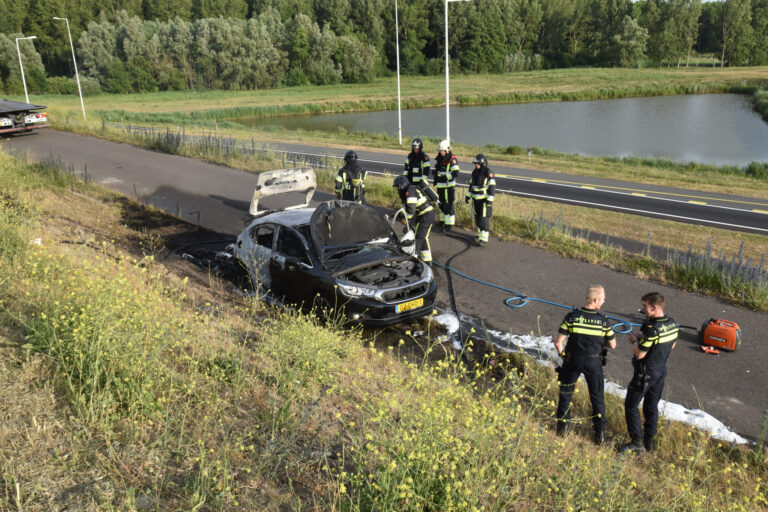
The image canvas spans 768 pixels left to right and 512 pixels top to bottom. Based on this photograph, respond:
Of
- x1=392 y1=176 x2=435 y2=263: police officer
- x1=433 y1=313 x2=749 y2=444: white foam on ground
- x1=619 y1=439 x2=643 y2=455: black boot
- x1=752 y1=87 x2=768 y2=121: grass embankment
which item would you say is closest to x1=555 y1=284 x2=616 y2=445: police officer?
x1=619 y1=439 x2=643 y2=455: black boot

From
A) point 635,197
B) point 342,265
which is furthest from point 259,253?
point 635,197

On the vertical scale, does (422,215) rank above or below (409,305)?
above

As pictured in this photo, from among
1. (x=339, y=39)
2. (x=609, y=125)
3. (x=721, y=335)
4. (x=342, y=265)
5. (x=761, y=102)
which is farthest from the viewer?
(x=339, y=39)

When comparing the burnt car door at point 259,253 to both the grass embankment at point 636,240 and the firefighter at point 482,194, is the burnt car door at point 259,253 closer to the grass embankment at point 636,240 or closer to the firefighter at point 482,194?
the firefighter at point 482,194

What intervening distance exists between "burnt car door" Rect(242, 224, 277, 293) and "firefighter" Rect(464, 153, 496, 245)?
4457 mm

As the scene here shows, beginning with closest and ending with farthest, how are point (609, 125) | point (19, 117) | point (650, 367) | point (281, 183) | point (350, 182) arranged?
point (650, 367)
point (281, 183)
point (350, 182)
point (19, 117)
point (609, 125)

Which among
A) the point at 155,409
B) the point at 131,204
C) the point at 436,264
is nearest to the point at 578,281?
the point at 436,264

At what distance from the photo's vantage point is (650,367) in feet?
17.5

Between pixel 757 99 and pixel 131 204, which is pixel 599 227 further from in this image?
pixel 757 99

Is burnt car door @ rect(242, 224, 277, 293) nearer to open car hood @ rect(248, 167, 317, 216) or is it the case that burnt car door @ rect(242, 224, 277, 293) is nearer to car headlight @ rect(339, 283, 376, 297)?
car headlight @ rect(339, 283, 376, 297)

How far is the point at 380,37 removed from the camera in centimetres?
9888

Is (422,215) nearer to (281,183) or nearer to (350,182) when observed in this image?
(350,182)

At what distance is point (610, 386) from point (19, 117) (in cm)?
2658

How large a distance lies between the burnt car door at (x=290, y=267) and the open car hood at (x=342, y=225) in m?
0.31
